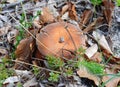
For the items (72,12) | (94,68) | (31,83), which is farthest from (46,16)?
(94,68)

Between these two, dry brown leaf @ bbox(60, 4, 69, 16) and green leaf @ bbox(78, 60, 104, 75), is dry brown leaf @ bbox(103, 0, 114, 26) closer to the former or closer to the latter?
dry brown leaf @ bbox(60, 4, 69, 16)

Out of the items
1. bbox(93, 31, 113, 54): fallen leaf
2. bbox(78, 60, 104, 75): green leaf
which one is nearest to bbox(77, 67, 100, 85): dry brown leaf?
bbox(78, 60, 104, 75): green leaf

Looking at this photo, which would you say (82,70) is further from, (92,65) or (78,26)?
(78,26)

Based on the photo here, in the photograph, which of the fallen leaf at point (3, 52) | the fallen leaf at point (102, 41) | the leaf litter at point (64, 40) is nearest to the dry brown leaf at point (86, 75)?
the leaf litter at point (64, 40)

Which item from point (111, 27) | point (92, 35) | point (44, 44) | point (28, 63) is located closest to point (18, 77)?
point (28, 63)

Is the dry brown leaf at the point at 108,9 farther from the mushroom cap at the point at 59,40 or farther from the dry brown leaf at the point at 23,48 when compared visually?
the dry brown leaf at the point at 23,48
